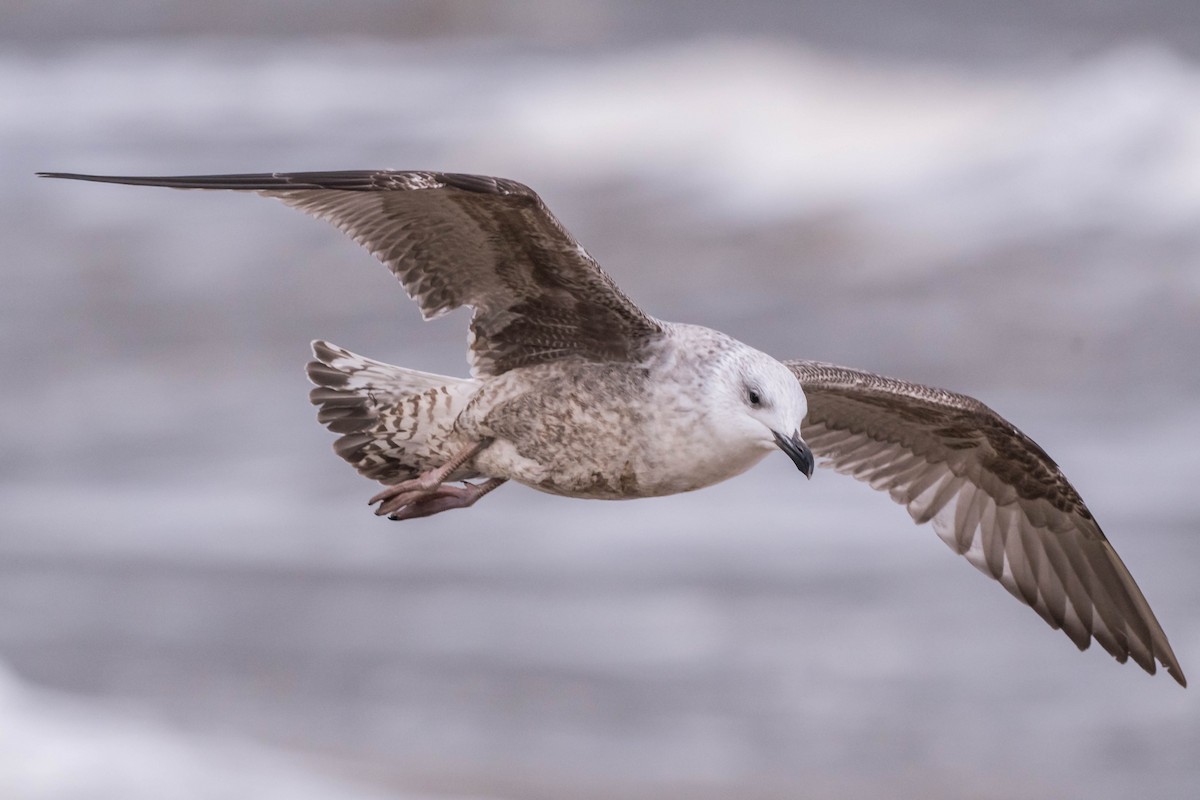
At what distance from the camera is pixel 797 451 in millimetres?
4184

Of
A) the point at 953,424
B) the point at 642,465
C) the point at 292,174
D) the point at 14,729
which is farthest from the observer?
the point at 14,729

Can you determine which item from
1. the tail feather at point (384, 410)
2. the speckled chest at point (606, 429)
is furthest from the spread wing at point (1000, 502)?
the tail feather at point (384, 410)

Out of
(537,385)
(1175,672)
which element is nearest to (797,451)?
(537,385)

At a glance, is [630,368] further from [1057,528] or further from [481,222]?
[1057,528]

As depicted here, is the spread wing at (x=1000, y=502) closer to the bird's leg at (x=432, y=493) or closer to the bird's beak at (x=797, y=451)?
the bird's beak at (x=797, y=451)

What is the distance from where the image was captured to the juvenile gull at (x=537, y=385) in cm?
429

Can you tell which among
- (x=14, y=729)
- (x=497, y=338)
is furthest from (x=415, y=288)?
(x=14, y=729)

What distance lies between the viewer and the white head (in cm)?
424

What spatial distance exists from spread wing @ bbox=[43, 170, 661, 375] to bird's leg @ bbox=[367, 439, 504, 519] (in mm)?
260

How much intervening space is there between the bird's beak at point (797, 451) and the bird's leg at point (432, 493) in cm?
88

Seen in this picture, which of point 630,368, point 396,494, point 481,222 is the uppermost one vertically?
point 481,222

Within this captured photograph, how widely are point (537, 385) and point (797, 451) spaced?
2.59 feet

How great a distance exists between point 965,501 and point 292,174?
2756 mm

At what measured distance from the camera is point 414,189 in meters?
4.11
